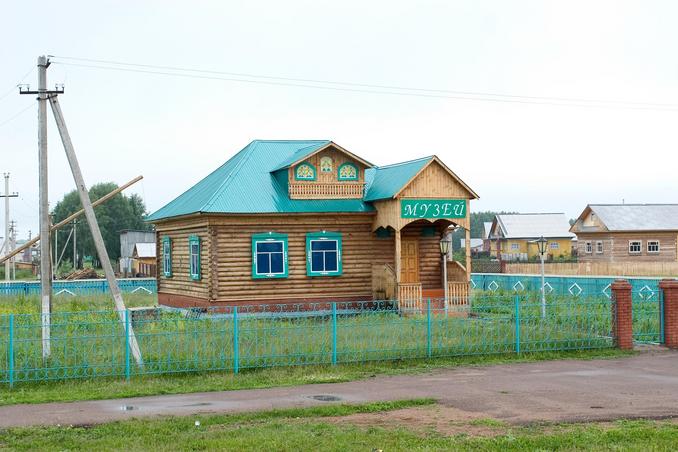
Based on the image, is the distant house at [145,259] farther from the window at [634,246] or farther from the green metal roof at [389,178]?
the green metal roof at [389,178]

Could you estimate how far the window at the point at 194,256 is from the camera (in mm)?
25984

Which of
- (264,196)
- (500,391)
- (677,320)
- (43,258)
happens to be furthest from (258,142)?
(500,391)

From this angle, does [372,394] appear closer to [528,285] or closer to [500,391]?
[500,391]

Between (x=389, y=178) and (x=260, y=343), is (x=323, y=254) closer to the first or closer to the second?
(x=389, y=178)

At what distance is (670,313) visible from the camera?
1847 cm

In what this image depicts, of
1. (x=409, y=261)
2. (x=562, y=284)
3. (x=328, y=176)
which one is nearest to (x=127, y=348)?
(x=328, y=176)

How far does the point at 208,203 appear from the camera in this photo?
24719mm

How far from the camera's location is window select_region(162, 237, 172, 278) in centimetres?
2938

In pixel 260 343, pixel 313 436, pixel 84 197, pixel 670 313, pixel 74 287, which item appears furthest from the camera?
pixel 74 287

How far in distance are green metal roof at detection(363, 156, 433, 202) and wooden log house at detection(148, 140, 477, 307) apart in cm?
6

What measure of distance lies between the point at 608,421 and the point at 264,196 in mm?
16688

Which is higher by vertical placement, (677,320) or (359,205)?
(359,205)

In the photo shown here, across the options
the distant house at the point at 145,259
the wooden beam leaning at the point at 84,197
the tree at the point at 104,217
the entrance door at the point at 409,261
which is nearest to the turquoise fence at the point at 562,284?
the entrance door at the point at 409,261

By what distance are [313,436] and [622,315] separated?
10618 millimetres
